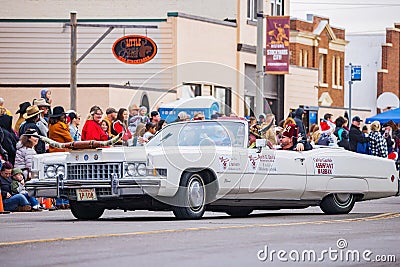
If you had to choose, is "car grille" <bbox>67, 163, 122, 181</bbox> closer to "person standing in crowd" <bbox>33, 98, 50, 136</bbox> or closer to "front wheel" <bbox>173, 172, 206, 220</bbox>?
"front wheel" <bbox>173, 172, 206, 220</bbox>

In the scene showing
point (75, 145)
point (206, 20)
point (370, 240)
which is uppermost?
point (206, 20)

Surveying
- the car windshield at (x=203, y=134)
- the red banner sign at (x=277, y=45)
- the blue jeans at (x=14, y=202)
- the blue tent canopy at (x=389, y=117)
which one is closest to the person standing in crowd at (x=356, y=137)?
the red banner sign at (x=277, y=45)

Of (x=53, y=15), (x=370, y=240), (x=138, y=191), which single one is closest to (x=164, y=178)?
(x=138, y=191)

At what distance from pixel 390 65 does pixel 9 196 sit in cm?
5239

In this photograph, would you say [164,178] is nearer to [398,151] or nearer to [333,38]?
[398,151]

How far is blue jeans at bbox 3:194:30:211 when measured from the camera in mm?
18609

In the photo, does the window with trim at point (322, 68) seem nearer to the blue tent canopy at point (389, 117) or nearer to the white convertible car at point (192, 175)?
the blue tent canopy at point (389, 117)

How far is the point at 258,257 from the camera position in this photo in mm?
10359

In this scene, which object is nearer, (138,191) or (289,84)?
(138,191)

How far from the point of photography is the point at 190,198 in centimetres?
1526

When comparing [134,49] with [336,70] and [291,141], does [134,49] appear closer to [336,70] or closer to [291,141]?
[291,141]

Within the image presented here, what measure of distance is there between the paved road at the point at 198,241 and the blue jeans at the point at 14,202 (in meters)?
2.16

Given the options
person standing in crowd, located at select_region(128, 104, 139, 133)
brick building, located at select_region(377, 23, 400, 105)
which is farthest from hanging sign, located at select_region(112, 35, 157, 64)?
brick building, located at select_region(377, 23, 400, 105)

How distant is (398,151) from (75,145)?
18701 millimetres
